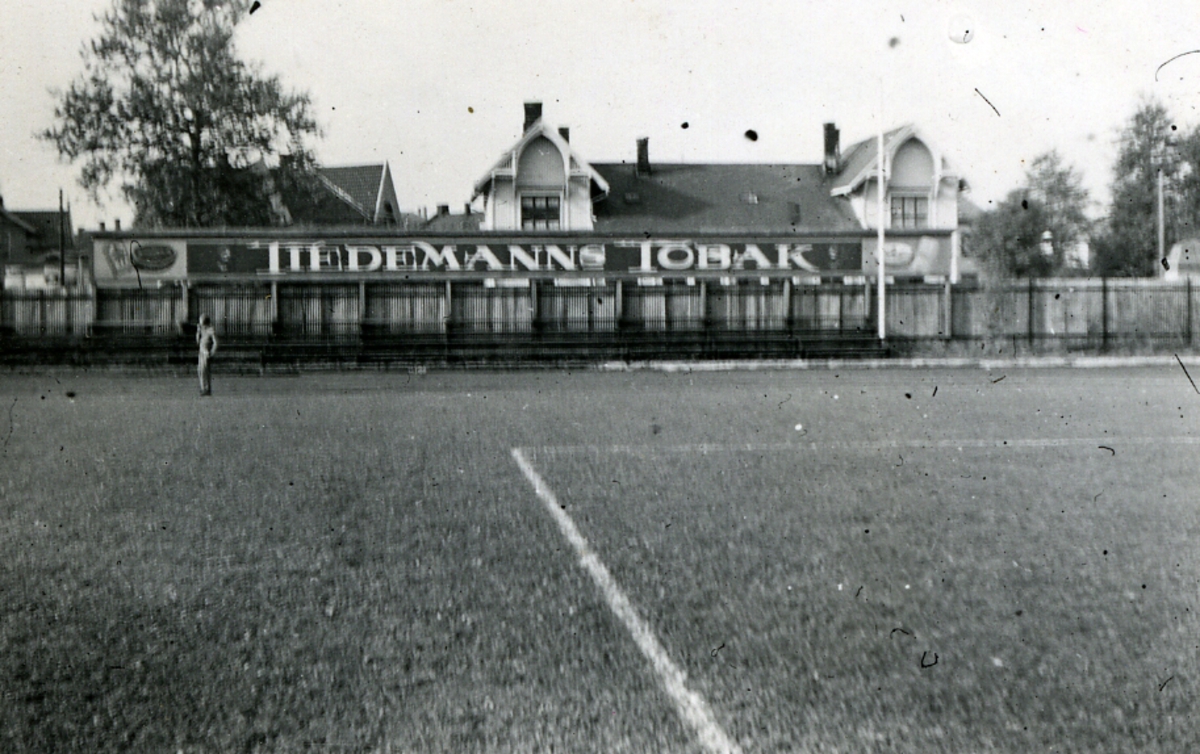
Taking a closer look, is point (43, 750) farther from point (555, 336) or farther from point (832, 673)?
point (555, 336)

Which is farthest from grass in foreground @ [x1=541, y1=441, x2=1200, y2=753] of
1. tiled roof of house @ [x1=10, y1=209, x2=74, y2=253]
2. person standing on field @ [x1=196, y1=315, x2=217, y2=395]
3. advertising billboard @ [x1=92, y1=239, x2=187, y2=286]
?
tiled roof of house @ [x1=10, y1=209, x2=74, y2=253]

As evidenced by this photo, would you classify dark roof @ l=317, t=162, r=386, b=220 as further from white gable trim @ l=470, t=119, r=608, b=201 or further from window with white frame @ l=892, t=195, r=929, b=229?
window with white frame @ l=892, t=195, r=929, b=229

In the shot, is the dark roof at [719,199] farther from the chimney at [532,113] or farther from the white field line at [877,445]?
the white field line at [877,445]

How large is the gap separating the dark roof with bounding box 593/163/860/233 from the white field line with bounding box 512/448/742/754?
33486mm

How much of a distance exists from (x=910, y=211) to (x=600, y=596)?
36243 millimetres

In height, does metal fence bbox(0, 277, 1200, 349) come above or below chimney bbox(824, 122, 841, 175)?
below

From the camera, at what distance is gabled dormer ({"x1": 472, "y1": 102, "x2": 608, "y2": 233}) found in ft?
120

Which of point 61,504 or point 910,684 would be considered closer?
point 910,684

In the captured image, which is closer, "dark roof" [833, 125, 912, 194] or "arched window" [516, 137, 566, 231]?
"arched window" [516, 137, 566, 231]

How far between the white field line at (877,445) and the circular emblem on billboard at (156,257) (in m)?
24.3

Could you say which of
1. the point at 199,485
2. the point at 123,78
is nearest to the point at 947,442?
the point at 199,485

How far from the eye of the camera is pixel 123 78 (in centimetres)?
3550

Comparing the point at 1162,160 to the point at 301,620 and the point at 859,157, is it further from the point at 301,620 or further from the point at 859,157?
the point at 859,157

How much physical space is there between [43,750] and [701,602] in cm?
241
